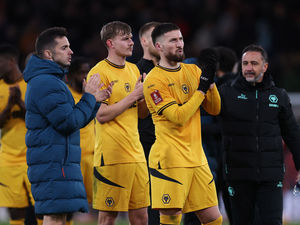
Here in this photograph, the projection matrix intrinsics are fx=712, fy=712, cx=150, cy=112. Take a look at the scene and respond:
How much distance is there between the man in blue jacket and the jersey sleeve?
56 cm

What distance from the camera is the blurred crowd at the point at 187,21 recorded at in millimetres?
13828

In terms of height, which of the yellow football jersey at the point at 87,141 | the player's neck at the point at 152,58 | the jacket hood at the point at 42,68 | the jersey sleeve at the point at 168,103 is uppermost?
the player's neck at the point at 152,58

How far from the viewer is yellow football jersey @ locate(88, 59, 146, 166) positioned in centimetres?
690

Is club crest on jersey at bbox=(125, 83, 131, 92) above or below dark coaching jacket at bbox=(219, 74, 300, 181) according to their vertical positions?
above

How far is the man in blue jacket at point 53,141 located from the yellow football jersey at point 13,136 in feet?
6.43

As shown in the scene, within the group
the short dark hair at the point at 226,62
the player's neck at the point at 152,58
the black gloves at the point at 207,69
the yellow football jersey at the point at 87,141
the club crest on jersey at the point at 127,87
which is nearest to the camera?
the black gloves at the point at 207,69

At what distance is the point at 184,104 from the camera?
20.8ft

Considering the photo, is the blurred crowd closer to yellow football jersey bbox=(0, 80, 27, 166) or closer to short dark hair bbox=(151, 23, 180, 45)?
yellow football jersey bbox=(0, 80, 27, 166)

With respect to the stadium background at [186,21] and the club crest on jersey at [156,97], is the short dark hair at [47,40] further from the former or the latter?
the stadium background at [186,21]

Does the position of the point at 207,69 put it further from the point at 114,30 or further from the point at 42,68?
the point at 42,68

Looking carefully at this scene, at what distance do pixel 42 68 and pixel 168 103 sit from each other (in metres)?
1.15

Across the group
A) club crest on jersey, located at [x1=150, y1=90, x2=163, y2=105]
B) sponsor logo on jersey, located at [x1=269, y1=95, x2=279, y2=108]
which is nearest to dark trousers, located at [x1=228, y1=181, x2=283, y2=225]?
sponsor logo on jersey, located at [x1=269, y1=95, x2=279, y2=108]

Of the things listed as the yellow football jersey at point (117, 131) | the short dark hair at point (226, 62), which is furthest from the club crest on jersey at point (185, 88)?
the short dark hair at point (226, 62)

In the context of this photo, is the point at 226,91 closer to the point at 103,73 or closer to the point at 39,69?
the point at 103,73
